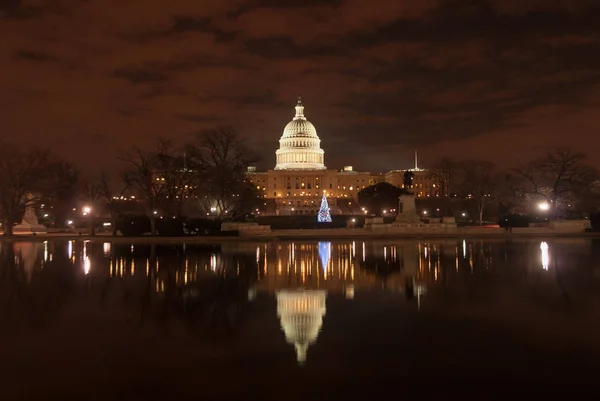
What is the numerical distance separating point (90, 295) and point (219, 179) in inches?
1348

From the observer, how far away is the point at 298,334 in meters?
10.2

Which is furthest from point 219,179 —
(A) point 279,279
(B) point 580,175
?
(B) point 580,175

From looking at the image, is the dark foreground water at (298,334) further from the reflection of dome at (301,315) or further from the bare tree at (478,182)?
the bare tree at (478,182)

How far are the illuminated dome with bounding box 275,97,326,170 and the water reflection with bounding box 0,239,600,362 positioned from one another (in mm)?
119277

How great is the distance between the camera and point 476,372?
8008mm

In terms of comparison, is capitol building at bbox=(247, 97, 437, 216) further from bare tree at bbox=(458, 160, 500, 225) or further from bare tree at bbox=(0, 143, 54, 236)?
bare tree at bbox=(0, 143, 54, 236)

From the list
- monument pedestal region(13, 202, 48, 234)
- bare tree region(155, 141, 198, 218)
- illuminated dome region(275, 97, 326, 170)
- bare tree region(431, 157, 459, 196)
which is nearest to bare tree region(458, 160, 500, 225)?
bare tree region(431, 157, 459, 196)

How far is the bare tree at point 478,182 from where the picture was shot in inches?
2606

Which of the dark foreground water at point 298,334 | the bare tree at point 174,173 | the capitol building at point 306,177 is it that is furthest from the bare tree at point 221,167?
the capitol building at point 306,177

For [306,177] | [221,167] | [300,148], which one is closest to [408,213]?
[221,167]

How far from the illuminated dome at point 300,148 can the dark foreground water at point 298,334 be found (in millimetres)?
126586

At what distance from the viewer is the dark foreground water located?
24.8ft

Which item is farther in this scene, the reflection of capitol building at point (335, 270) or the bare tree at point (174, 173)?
the bare tree at point (174, 173)

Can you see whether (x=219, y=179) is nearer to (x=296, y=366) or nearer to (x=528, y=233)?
(x=528, y=233)
